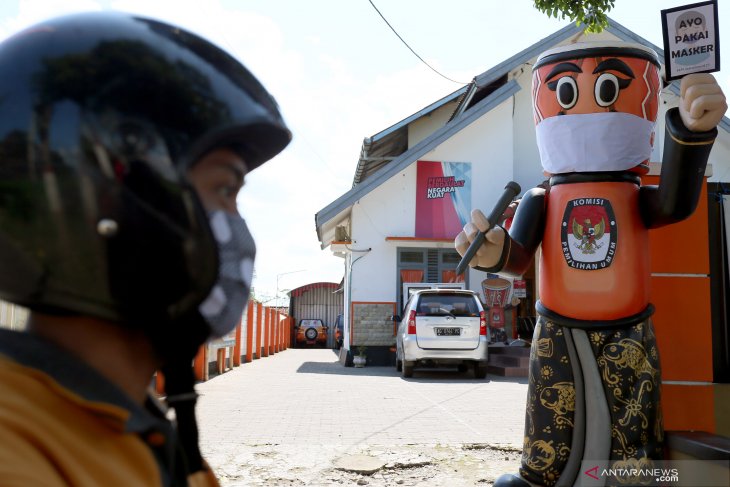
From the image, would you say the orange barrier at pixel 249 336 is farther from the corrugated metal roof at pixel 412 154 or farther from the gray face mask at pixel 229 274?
the gray face mask at pixel 229 274

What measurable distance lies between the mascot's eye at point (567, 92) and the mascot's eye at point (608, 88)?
0.36ft

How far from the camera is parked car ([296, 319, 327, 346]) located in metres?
31.6

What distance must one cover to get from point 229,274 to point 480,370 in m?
11.1

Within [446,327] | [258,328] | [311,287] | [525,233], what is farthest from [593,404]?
[311,287]

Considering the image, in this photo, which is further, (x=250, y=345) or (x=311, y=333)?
(x=311, y=333)

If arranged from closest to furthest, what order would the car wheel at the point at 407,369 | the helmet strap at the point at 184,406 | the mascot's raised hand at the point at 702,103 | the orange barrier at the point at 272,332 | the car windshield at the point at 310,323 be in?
the helmet strap at the point at 184,406, the mascot's raised hand at the point at 702,103, the car wheel at the point at 407,369, the orange barrier at the point at 272,332, the car windshield at the point at 310,323

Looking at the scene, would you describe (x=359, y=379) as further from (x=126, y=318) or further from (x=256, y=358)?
(x=126, y=318)

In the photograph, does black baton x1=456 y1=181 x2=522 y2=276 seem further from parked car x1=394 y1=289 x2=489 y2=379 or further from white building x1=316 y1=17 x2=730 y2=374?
white building x1=316 y1=17 x2=730 y2=374

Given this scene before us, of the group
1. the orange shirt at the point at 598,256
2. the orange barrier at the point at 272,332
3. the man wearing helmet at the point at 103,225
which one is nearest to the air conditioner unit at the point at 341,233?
the orange barrier at the point at 272,332

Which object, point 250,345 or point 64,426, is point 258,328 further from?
point 64,426

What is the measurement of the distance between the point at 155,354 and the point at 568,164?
2610mm

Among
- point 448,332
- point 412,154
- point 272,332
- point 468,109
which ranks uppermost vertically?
point 468,109

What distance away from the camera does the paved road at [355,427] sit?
15.8 ft

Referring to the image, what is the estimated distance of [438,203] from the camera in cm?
1544
